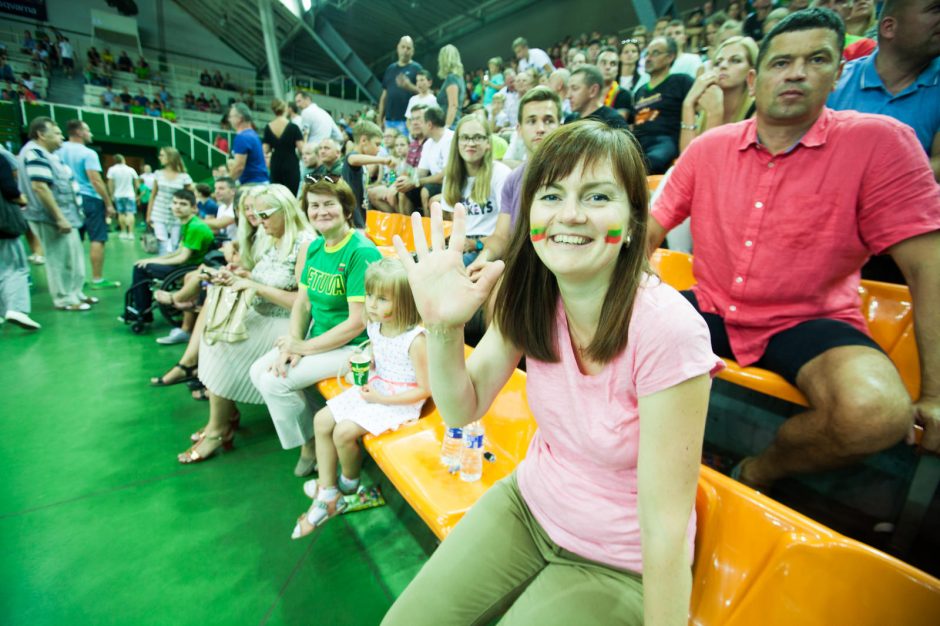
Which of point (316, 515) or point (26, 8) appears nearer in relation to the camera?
point (316, 515)

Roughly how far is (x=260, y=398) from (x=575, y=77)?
3035mm

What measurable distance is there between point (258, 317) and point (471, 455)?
1.96 metres

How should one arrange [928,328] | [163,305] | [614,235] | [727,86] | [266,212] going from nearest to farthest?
[614,235] → [928,328] → [266,212] → [727,86] → [163,305]

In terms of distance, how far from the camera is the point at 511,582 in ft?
3.60

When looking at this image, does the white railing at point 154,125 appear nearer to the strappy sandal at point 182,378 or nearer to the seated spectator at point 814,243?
the strappy sandal at point 182,378

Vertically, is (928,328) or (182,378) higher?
(928,328)

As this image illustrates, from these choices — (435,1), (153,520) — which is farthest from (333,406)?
(435,1)

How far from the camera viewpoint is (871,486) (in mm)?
1712

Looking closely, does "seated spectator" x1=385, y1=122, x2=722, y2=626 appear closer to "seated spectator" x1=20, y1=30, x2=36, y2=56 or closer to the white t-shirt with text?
the white t-shirt with text

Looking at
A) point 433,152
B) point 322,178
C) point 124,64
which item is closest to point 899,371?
point 322,178

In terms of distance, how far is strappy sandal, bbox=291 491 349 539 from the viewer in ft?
6.56

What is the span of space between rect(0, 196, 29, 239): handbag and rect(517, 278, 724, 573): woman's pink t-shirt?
218 inches

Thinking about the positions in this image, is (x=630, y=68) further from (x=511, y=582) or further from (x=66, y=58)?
(x=66, y=58)

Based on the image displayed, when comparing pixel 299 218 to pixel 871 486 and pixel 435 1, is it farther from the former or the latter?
pixel 435 1
